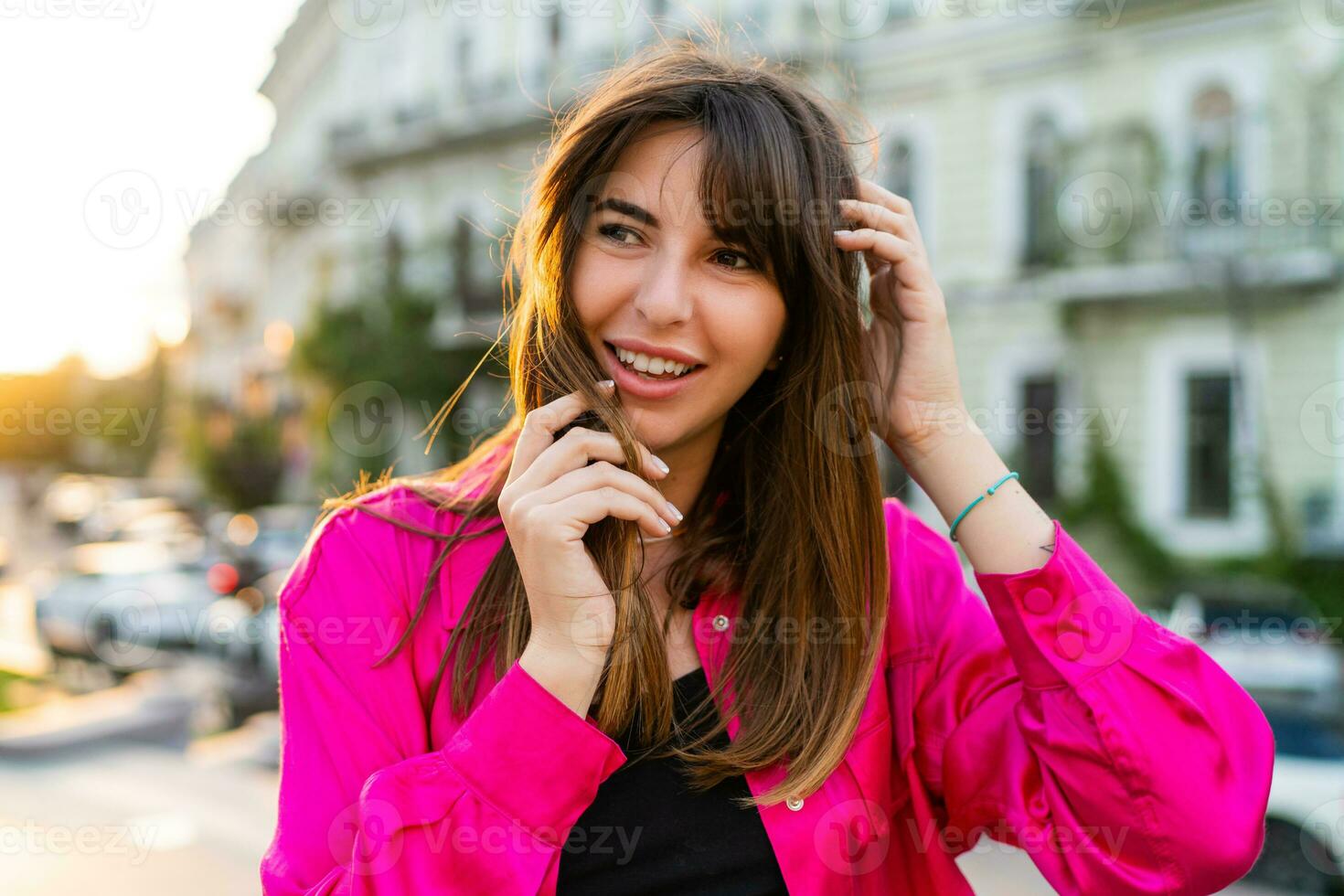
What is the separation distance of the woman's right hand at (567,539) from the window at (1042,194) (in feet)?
41.5

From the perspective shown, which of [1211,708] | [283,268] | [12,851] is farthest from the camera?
[283,268]

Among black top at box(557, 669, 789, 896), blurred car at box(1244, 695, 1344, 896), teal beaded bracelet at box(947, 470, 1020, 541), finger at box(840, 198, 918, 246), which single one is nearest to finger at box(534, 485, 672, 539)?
black top at box(557, 669, 789, 896)

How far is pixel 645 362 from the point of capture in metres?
1.60

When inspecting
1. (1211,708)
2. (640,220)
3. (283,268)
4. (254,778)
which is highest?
(283,268)

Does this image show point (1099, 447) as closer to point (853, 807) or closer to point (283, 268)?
point (853, 807)

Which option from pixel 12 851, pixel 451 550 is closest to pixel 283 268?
pixel 12 851

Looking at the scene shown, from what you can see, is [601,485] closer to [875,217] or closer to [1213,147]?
[875,217]

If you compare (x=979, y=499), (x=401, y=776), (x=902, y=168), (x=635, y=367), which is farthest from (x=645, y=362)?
(x=902, y=168)

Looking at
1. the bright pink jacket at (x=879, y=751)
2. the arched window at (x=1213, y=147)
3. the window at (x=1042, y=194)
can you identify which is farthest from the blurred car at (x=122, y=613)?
the arched window at (x=1213, y=147)

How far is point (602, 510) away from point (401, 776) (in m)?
0.44

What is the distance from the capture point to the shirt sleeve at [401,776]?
51.8 inches

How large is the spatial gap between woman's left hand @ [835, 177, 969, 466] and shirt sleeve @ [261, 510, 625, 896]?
0.74 m

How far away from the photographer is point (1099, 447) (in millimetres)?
12547

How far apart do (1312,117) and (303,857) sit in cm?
1303
